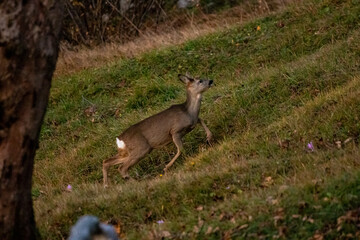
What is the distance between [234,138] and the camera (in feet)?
31.7

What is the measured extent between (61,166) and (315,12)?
531 centimetres

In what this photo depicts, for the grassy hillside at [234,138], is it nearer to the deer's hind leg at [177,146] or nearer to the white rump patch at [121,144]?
the deer's hind leg at [177,146]

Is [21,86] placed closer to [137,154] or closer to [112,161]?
[137,154]

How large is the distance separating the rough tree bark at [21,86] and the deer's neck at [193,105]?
14.2 feet

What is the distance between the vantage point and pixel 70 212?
7.67 metres

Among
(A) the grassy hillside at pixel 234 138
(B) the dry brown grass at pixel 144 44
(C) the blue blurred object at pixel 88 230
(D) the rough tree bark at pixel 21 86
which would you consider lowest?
(B) the dry brown grass at pixel 144 44

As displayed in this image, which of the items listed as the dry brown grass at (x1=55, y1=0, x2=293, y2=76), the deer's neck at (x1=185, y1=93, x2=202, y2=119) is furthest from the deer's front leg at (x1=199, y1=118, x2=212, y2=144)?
the dry brown grass at (x1=55, y1=0, x2=293, y2=76)

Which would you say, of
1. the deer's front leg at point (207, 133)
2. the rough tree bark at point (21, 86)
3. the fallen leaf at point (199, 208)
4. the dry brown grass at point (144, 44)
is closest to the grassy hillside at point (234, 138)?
the fallen leaf at point (199, 208)

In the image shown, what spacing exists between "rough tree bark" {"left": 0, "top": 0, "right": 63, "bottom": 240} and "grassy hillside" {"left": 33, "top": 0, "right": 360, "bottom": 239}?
4.16 feet

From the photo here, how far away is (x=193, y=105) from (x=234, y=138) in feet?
2.68

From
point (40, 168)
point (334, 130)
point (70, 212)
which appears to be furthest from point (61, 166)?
point (334, 130)

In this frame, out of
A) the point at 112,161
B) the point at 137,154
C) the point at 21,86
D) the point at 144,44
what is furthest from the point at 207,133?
the point at 144,44

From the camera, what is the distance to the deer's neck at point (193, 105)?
396 inches

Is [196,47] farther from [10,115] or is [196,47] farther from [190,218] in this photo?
[10,115]
